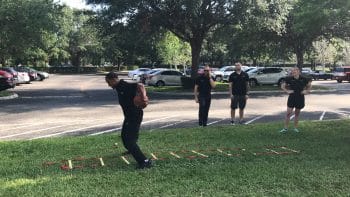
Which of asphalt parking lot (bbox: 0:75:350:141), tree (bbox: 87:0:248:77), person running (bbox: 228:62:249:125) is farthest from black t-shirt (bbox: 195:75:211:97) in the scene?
tree (bbox: 87:0:248:77)

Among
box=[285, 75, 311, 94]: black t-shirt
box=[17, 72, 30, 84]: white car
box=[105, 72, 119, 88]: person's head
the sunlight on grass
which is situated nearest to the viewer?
the sunlight on grass

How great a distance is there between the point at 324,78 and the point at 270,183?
5313 cm

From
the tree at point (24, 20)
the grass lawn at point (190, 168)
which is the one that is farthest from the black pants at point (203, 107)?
the tree at point (24, 20)

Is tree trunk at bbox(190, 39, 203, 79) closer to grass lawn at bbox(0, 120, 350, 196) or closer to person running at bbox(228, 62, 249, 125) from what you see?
person running at bbox(228, 62, 249, 125)

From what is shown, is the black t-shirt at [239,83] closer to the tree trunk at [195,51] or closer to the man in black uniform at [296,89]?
the man in black uniform at [296,89]

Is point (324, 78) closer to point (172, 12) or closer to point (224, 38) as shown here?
point (224, 38)

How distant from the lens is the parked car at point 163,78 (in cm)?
3759

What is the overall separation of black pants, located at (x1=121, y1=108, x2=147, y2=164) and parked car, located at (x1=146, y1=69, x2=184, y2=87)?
2959cm

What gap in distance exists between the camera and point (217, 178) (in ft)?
23.6

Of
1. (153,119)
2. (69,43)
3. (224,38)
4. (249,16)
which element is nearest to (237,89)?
(153,119)

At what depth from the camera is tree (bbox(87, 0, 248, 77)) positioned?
2867 centimetres

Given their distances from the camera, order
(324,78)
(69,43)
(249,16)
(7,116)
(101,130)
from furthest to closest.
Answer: (69,43), (324,78), (249,16), (7,116), (101,130)

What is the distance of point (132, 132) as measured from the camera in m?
7.91

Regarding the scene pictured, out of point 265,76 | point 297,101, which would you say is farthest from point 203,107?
point 265,76
